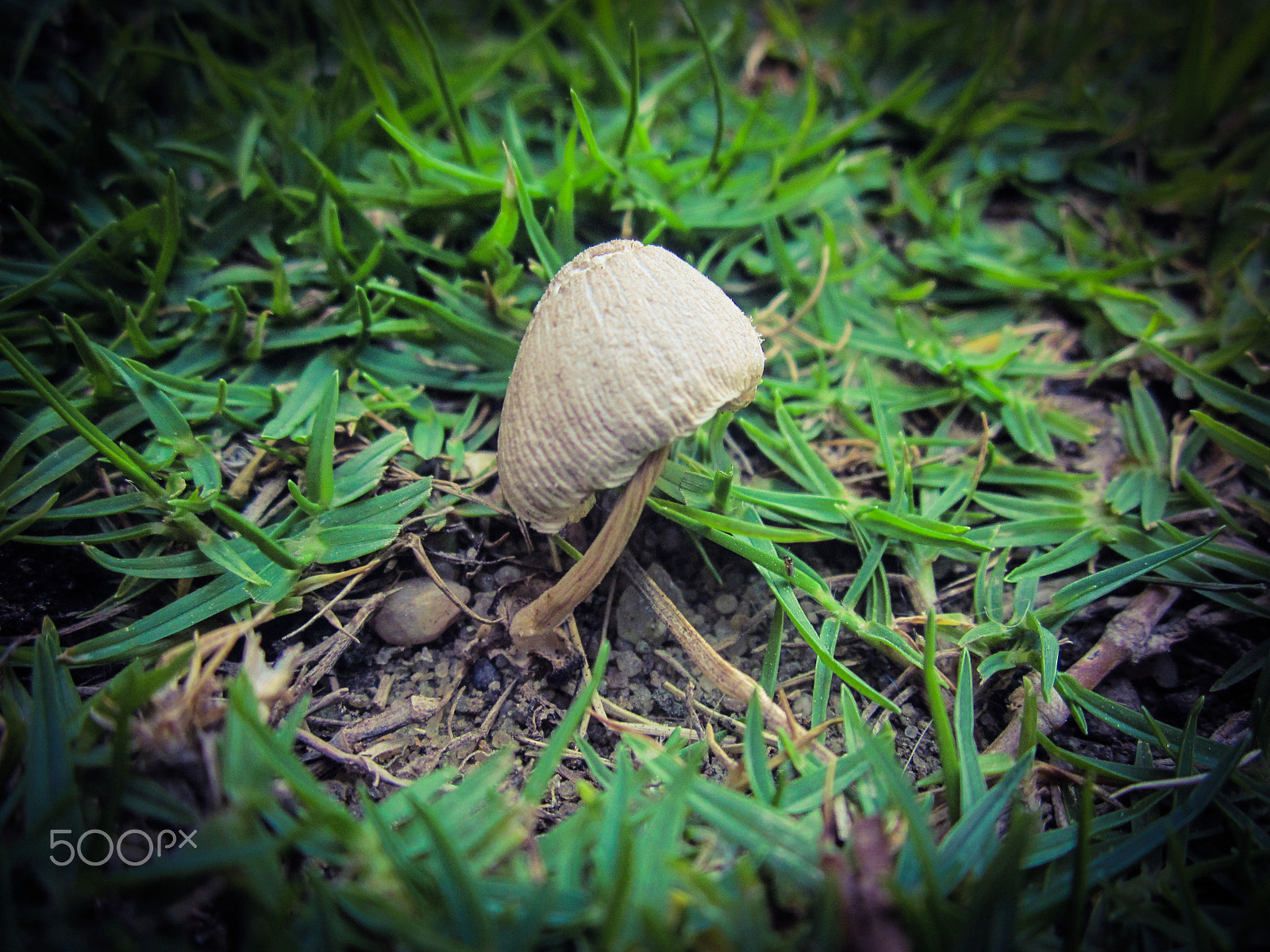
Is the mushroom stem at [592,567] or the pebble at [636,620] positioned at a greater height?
the mushroom stem at [592,567]

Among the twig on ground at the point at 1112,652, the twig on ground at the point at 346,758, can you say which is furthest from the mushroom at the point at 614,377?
the twig on ground at the point at 1112,652

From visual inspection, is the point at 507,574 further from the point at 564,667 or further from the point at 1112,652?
the point at 1112,652

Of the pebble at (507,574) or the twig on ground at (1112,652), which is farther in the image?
the pebble at (507,574)

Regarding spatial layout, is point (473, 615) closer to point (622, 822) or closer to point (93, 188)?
point (622, 822)

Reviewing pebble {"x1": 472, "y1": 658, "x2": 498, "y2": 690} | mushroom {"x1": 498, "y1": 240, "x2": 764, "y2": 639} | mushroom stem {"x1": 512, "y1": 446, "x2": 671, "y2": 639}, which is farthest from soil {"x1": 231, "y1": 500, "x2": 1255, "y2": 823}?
mushroom {"x1": 498, "y1": 240, "x2": 764, "y2": 639}

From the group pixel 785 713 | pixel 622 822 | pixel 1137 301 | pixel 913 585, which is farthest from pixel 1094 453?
pixel 622 822

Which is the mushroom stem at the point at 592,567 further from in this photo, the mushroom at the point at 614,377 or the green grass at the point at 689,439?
the green grass at the point at 689,439

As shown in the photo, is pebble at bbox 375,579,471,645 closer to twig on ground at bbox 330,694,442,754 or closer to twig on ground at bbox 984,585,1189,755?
twig on ground at bbox 330,694,442,754
